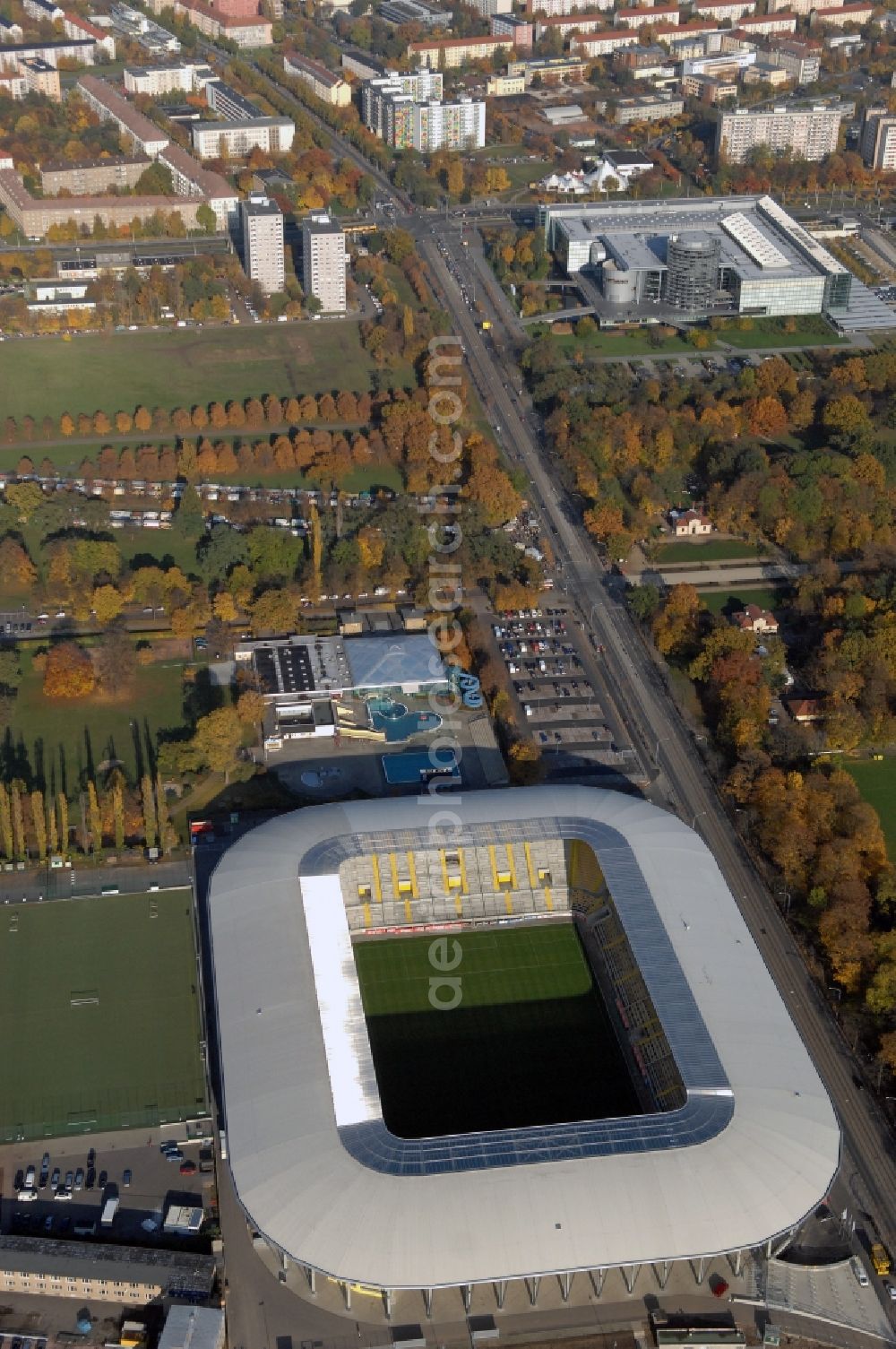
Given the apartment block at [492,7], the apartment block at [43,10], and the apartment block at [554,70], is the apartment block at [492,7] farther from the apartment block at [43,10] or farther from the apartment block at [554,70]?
the apartment block at [43,10]

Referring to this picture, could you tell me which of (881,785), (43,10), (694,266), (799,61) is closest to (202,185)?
(694,266)

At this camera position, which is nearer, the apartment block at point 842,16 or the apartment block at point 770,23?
the apartment block at point 770,23

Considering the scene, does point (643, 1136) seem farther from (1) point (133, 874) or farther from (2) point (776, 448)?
(2) point (776, 448)

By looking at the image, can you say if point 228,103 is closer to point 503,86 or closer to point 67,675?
point 503,86

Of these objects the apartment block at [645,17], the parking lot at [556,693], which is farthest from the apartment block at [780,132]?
the parking lot at [556,693]

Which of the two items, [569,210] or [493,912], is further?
[569,210]

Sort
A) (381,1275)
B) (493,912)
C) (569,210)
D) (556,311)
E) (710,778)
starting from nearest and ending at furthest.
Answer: (381,1275) → (493,912) → (710,778) → (556,311) → (569,210)

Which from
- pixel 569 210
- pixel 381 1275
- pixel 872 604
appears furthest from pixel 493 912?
pixel 569 210

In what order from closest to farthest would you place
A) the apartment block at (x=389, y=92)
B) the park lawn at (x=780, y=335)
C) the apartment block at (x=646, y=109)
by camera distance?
the park lawn at (x=780, y=335) < the apartment block at (x=389, y=92) < the apartment block at (x=646, y=109)
